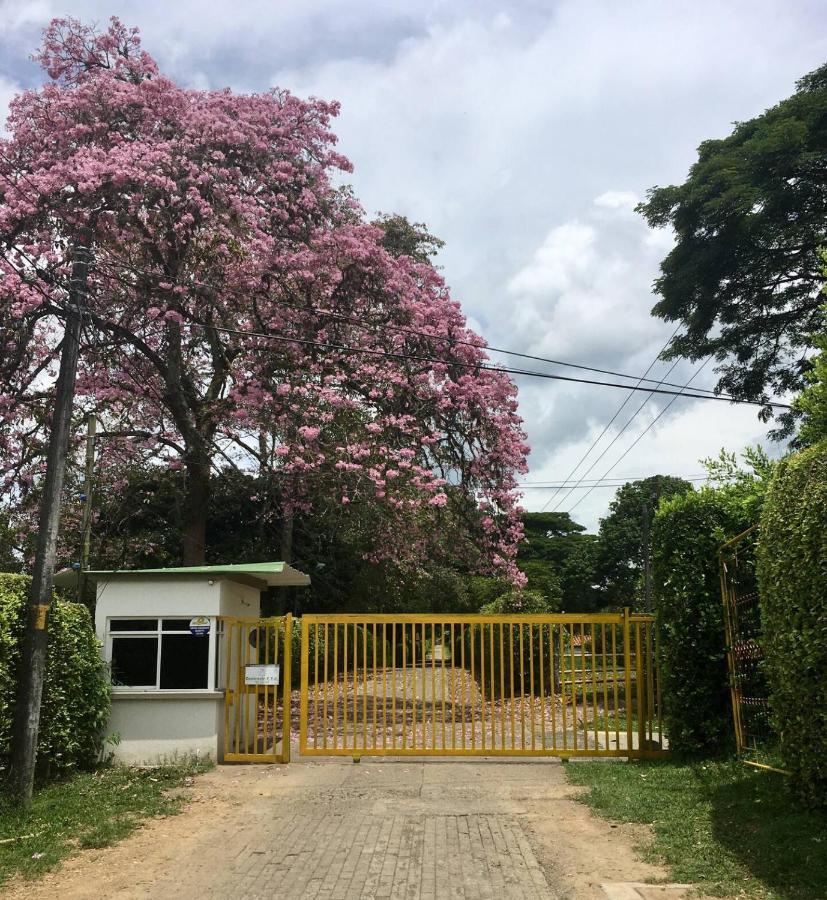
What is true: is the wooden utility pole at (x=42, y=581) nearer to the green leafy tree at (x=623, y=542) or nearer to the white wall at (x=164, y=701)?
the white wall at (x=164, y=701)

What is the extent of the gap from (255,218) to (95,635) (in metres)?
9.37

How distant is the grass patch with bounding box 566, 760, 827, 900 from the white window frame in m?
4.90

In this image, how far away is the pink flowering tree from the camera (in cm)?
1656

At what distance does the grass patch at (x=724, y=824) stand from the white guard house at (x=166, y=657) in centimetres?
488

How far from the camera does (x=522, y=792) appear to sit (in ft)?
30.7

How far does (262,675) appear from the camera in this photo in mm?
11758

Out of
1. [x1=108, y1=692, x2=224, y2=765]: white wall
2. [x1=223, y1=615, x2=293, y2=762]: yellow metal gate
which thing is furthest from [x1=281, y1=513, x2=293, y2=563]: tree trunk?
[x1=108, y1=692, x2=224, y2=765]: white wall

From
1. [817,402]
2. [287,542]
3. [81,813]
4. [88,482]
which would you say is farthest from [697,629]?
[88,482]

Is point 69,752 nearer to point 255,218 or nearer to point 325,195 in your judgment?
point 255,218

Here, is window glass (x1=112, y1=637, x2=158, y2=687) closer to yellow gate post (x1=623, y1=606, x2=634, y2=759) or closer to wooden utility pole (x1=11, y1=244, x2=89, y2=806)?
wooden utility pole (x1=11, y1=244, x2=89, y2=806)

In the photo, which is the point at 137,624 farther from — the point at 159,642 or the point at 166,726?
the point at 166,726

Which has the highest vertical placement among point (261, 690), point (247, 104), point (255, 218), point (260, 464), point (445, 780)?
point (247, 104)

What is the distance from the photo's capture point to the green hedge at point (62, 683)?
8805 millimetres

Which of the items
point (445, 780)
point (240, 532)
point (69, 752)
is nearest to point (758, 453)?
point (445, 780)
